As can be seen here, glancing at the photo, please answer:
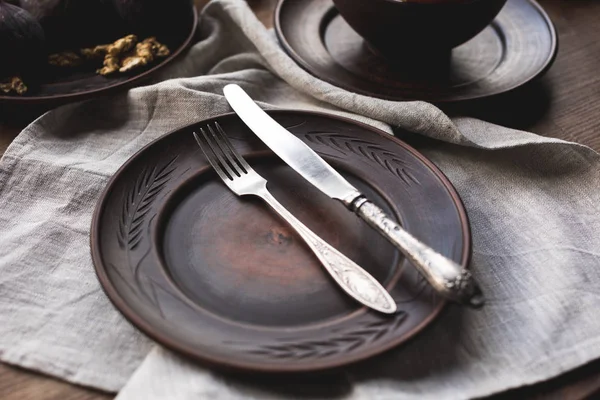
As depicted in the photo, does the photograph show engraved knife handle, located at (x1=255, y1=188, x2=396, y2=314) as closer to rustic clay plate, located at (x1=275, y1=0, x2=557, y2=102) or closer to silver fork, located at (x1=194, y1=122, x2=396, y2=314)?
silver fork, located at (x1=194, y1=122, x2=396, y2=314)

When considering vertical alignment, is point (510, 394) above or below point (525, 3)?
below

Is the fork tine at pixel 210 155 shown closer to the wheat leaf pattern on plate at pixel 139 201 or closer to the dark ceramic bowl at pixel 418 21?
the wheat leaf pattern on plate at pixel 139 201

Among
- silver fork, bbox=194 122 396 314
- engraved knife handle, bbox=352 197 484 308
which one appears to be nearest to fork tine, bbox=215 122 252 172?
silver fork, bbox=194 122 396 314

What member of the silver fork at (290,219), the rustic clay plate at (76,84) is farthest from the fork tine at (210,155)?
the rustic clay plate at (76,84)

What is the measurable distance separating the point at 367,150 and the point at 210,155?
0.15m

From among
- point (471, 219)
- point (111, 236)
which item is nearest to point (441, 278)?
point (471, 219)

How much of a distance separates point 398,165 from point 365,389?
22 centimetres

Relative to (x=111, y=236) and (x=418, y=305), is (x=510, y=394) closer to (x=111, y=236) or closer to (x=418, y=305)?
(x=418, y=305)

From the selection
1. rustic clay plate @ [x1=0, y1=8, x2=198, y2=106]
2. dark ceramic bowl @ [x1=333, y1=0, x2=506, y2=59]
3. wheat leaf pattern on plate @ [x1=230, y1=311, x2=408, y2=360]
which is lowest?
wheat leaf pattern on plate @ [x1=230, y1=311, x2=408, y2=360]

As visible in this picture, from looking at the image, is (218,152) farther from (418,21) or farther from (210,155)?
(418,21)

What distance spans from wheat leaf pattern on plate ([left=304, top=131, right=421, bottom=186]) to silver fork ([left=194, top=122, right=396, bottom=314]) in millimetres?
78

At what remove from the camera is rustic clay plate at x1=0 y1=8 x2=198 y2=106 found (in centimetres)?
68

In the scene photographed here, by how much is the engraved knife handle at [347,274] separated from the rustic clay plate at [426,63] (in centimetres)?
23

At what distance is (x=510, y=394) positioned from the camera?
46 centimetres
